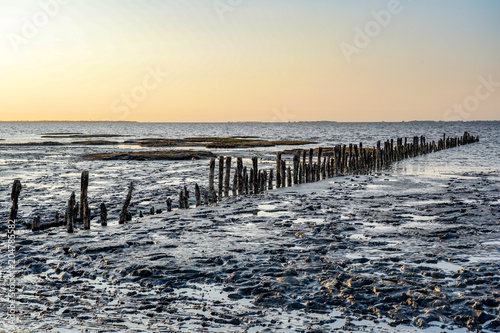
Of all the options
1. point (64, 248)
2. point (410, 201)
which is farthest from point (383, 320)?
point (410, 201)

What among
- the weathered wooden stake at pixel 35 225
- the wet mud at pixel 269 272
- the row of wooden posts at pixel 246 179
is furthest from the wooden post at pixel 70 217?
the weathered wooden stake at pixel 35 225

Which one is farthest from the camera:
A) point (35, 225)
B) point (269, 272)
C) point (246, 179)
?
point (246, 179)

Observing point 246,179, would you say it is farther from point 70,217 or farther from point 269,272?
point 269,272

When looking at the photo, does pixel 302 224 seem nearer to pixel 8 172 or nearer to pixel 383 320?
pixel 383 320

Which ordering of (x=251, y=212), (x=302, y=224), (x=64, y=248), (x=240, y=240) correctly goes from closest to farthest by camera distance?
(x=64, y=248), (x=240, y=240), (x=302, y=224), (x=251, y=212)

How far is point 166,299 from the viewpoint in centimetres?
714

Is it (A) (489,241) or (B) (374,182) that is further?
(B) (374,182)

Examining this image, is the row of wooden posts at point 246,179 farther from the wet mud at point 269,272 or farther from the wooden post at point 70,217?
the wet mud at point 269,272

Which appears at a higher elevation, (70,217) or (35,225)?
(70,217)

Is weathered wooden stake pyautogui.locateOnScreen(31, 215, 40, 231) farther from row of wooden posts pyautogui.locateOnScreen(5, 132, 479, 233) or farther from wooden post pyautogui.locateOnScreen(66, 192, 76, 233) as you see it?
wooden post pyautogui.locateOnScreen(66, 192, 76, 233)

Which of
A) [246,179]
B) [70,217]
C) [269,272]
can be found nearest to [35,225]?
[70,217]

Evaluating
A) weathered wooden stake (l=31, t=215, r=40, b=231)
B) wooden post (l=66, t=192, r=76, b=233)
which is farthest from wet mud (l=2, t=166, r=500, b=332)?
wooden post (l=66, t=192, r=76, b=233)

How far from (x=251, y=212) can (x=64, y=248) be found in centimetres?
646

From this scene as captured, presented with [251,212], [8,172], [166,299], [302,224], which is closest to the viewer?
[166,299]
